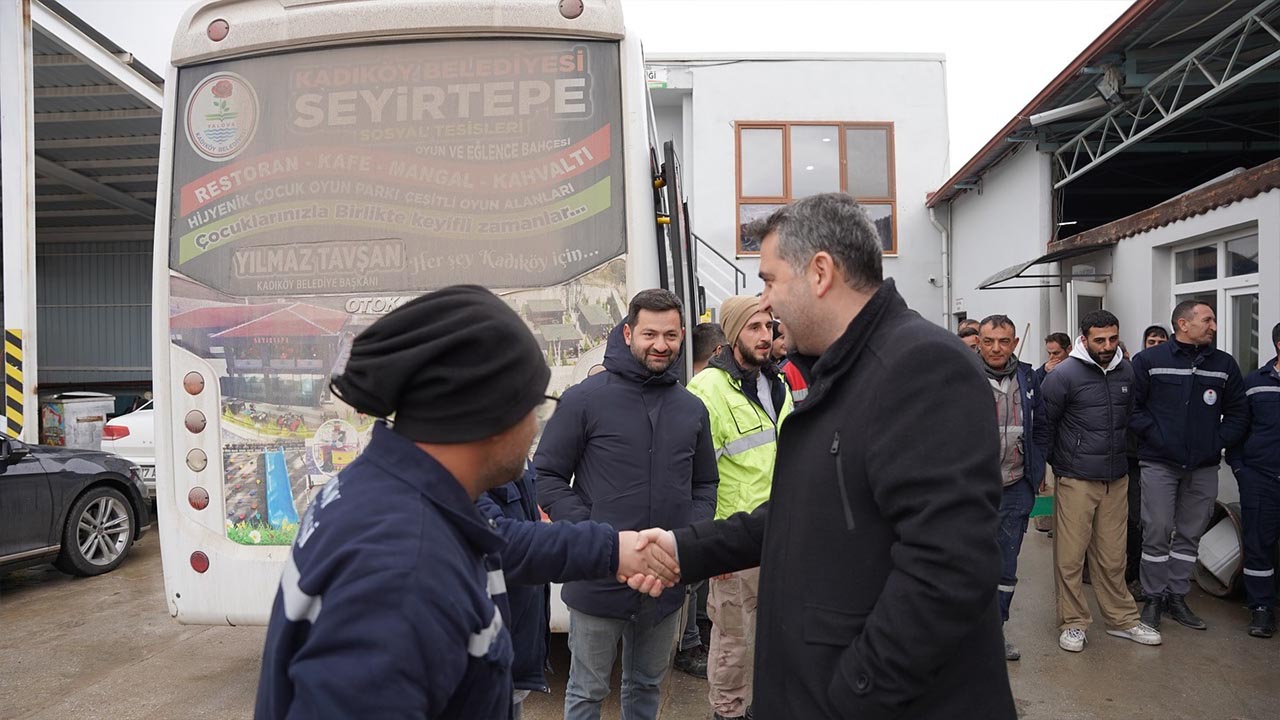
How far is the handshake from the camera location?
2262mm

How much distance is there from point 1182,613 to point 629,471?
4.69 m

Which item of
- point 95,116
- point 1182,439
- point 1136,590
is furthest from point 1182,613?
point 95,116

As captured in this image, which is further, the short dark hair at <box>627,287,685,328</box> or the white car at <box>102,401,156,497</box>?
the white car at <box>102,401,156,497</box>

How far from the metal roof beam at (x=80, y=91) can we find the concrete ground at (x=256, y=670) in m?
7.12

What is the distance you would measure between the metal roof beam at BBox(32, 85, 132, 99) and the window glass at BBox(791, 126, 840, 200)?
413 inches

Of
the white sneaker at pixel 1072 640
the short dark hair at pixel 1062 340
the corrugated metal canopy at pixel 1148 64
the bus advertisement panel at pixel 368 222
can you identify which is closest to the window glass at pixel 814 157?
the corrugated metal canopy at pixel 1148 64

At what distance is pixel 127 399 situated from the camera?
1689cm

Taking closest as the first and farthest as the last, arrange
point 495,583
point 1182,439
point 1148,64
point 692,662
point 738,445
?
point 495,583 < point 738,445 < point 692,662 < point 1182,439 < point 1148,64

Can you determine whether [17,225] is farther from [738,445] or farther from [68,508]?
[738,445]

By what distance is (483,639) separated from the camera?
4.10 ft

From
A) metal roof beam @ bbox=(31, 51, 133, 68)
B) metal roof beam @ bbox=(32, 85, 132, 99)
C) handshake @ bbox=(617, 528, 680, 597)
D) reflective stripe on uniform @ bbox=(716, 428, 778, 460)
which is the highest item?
metal roof beam @ bbox=(31, 51, 133, 68)

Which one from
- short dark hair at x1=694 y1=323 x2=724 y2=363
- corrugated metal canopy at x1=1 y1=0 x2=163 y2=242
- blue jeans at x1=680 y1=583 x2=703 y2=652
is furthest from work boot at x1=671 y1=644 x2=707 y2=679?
corrugated metal canopy at x1=1 y1=0 x2=163 y2=242

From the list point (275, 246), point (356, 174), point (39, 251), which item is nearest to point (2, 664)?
point (275, 246)

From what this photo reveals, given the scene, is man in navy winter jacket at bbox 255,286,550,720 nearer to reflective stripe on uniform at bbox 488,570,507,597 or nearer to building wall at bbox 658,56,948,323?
reflective stripe on uniform at bbox 488,570,507,597
